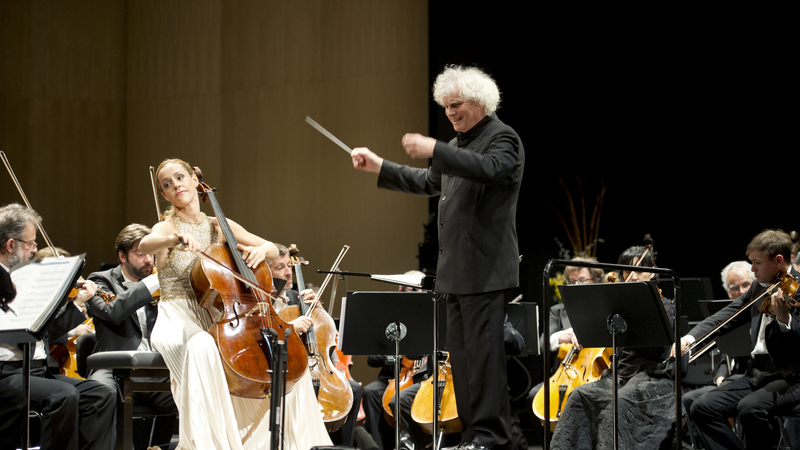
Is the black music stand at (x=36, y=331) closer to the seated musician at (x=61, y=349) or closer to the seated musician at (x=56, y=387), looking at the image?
the seated musician at (x=56, y=387)

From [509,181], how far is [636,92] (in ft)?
12.7

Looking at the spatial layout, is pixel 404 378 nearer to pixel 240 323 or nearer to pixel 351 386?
pixel 351 386

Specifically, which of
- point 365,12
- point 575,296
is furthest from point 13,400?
point 365,12

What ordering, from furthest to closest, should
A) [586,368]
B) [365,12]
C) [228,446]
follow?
[365,12]
[586,368]
[228,446]

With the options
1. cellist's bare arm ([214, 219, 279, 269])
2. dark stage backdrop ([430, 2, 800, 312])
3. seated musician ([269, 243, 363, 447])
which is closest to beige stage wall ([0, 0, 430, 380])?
dark stage backdrop ([430, 2, 800, 312])

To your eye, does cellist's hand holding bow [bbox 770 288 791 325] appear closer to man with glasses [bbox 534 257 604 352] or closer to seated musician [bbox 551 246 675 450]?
seated musician [bbox 551 246 675 450]

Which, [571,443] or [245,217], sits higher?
[245,217]

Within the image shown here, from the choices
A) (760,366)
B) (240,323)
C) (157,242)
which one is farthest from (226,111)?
(760,366)

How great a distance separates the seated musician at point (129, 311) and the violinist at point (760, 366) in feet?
8.62

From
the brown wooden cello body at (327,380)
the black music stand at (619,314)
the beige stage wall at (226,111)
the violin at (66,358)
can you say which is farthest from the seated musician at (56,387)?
the beige stage wall at (226,111)

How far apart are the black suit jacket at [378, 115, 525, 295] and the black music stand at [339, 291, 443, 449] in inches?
37.4

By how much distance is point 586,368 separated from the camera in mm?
3998

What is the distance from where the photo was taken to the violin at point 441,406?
385cm

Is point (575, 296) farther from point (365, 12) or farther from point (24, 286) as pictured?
point (365, 12)
